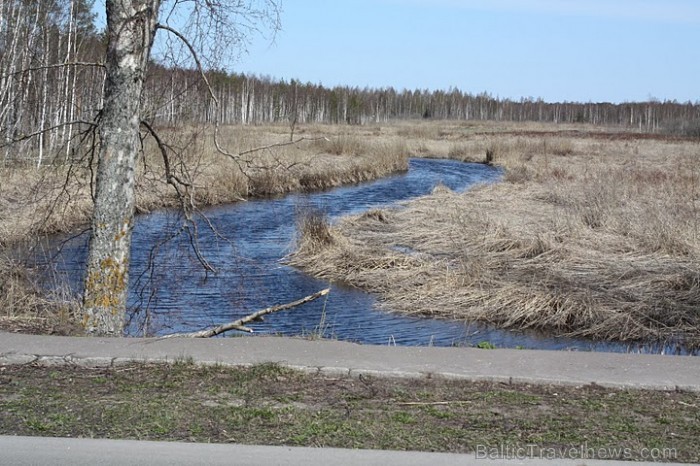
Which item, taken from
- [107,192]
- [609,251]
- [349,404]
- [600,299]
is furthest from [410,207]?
[349,404]

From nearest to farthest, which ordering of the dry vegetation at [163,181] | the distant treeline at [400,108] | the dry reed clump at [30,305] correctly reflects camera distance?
the dry reed clump at [30,305] < the dry vegetation at [163,181] < the distant treeline at [400,108]

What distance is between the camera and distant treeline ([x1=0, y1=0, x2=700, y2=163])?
10.4 metres

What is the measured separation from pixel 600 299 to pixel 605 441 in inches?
315

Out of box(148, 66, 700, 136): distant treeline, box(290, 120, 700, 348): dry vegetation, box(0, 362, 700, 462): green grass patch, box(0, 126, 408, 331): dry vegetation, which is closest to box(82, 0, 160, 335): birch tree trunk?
box(0, 126, 408, 331): dry vegetation

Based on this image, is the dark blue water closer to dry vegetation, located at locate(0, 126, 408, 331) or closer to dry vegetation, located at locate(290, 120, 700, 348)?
dry vegetation, located at locate(290, 120, 700, 348)

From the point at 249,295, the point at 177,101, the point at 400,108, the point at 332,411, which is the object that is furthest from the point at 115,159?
the point at 400,108

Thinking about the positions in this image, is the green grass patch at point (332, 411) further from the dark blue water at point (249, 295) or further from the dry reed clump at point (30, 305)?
the dark blue water at point (249, 295)

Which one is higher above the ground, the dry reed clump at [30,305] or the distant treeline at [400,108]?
the distant treeline at [400,108]

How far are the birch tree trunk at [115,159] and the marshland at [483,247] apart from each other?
Answer: 55 centimetres

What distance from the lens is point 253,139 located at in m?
34.1

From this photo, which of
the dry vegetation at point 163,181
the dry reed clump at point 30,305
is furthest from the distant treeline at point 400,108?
Answer: the dry reed clump at point 30,305

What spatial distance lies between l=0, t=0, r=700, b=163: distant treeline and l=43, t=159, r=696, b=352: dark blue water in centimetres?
183

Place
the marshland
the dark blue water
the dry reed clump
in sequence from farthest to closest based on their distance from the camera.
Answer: the marshland, the dark blue water, the dry reed clump

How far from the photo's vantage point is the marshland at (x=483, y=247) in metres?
11.6
